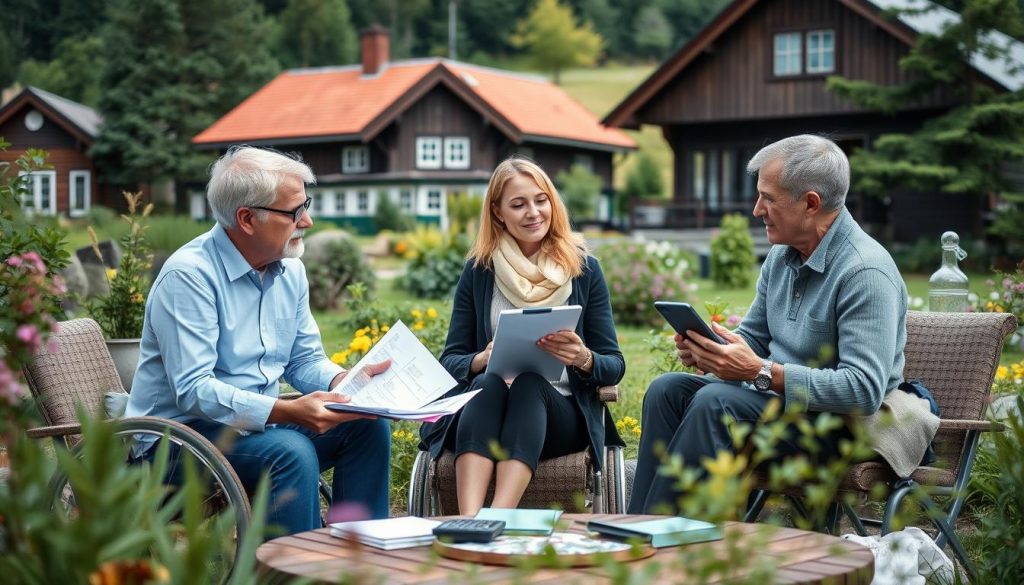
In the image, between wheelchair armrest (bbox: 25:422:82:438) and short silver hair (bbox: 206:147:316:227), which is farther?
short silver hair (bbox: 206:147:316:227)

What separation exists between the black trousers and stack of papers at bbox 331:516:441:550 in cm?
81

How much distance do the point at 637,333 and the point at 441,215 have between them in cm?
2203

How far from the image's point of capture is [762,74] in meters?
24.3

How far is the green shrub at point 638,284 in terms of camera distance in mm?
12266

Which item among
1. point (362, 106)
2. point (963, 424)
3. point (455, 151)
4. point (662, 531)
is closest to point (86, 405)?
point (662, 531)

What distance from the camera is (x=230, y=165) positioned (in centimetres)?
341

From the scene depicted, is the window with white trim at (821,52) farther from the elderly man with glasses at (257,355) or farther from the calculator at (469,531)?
the calculator at (469,531)

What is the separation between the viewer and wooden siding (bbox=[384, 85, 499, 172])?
108 feet

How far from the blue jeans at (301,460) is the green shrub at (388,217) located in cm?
2700

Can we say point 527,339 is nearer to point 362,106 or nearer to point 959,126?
point 959,126

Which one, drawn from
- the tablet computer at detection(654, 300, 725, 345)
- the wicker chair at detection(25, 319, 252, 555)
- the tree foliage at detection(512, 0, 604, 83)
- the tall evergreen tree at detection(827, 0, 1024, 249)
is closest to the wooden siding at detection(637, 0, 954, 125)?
the tall evergreen tree at detection(827, 0, 1024, 249)

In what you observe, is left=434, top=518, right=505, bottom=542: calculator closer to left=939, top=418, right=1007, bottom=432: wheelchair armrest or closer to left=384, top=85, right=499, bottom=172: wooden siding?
left=939, top=418, right=1007, bottom=432: wheelchair armrest

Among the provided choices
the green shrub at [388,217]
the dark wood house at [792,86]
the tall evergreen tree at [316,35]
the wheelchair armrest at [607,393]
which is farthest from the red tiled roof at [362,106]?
the wheelchair armrest at [607,393]

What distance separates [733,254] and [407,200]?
17604 millimetres
